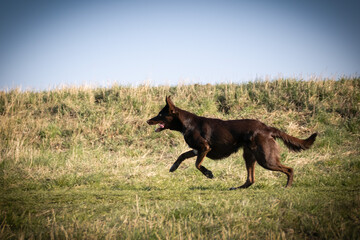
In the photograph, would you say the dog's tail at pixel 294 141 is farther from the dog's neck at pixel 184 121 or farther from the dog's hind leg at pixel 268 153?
the dog's neck at pixel 184 121

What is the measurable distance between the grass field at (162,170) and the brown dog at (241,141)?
1.65 ft

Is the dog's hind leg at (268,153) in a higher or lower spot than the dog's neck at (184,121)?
lower

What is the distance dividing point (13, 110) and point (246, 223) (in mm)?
13886

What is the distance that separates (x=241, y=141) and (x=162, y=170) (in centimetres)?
260

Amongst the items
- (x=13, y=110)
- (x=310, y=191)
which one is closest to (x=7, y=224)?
(x=310, y=191)

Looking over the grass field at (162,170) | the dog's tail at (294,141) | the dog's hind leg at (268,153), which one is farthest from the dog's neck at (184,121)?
the dog's tail at (294,141)

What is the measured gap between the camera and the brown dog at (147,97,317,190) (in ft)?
18.3

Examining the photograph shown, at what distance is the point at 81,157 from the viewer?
888 cm

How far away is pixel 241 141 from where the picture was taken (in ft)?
19.0

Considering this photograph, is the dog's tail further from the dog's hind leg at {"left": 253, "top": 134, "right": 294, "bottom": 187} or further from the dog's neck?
the dog's neck

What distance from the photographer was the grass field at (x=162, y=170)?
11.4ft

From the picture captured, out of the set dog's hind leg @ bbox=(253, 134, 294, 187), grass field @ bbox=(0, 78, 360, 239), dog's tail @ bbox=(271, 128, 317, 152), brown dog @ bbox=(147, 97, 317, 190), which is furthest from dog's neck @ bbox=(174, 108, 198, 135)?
dog's tail @ bbox=(271, 128, 317, 152)

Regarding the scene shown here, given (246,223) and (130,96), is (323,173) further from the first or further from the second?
(130,96)

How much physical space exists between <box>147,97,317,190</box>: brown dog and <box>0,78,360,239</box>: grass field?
1.65ft
